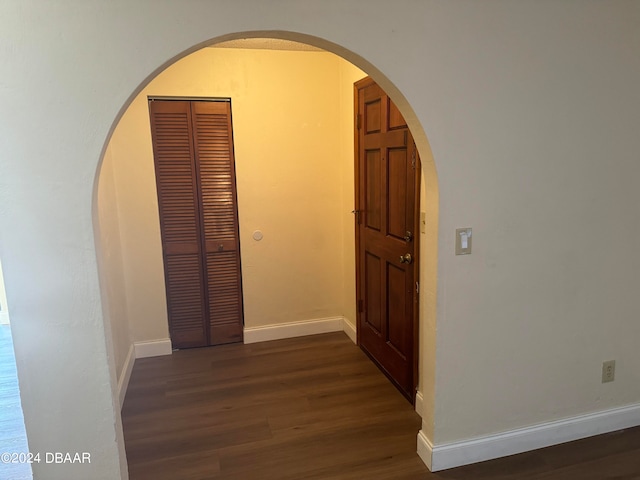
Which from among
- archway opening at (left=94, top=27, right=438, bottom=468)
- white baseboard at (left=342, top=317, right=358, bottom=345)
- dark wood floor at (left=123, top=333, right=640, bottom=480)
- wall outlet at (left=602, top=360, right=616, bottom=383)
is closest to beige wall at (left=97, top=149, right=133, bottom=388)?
archway opening at (left=94, top=27, right=438, bottom=468)

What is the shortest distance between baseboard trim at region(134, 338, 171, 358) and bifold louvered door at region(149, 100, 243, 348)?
80 millimetres

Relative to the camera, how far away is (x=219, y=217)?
357cm

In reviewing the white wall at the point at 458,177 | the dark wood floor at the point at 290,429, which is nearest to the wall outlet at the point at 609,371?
the white wall at the point at 458,177

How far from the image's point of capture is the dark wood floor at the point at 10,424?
2.21 m

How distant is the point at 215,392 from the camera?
2.98m

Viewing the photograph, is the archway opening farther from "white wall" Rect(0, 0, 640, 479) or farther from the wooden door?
"white wall" Rect(0, 0, 640, 479)

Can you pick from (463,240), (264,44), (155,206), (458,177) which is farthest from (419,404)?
(264,44)

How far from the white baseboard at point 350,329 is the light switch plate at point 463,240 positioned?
1.80 m

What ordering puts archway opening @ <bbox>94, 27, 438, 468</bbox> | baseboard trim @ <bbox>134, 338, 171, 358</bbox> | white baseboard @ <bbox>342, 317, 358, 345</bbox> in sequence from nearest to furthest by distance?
archway opening @ <bbox>94, 27, 438, 468</bbox>
baseboard trim @ <bbox>134, 338, 171, 358</bbox>
white baseboard @ <bbox>342, 317, 358, 345</bbox>

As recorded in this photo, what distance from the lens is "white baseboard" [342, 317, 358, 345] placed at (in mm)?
3708

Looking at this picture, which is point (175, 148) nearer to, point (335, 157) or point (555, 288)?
point (335, 157)

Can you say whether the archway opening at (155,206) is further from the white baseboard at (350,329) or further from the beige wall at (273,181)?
the white baseboard at (350,329)

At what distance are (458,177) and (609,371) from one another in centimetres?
143

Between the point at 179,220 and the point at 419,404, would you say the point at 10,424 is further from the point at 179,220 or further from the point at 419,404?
the point at 419,404
